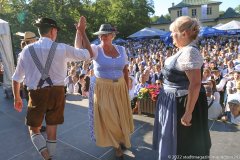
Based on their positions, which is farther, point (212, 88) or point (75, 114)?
point (212, 88)

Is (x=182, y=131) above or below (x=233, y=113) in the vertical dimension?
above

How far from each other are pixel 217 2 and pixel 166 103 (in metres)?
48.5

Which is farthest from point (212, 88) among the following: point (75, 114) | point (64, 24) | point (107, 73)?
point (64, 24)

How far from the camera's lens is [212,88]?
5.59 m

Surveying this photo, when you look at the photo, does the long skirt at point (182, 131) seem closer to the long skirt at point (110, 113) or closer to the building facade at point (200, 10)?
the long skirt at point (110, 113)

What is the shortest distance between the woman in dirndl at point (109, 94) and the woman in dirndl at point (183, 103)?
2.31ft

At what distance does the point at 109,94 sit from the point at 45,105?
0.73 m

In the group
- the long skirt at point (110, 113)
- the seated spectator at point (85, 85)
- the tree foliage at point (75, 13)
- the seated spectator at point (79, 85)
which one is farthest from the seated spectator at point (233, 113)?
the tree foliage at point (75, 13)

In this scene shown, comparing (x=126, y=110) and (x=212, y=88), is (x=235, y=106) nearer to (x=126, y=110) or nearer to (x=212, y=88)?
(x=212, y=88)

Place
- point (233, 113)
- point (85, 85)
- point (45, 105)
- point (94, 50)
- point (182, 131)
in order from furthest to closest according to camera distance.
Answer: point (85, 85) → point (233, 113) → point (94, 50) → point (45, 105) → point (182, 131)

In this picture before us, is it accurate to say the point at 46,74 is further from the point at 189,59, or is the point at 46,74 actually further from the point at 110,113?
the point at 189,59

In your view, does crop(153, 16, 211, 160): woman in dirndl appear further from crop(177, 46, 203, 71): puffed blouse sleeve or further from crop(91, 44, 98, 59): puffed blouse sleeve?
crop(91, 44, 98, 59): puffed blouse sleeve

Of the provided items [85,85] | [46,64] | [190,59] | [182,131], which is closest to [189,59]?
[190,59]

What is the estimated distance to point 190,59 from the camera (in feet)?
6.77
